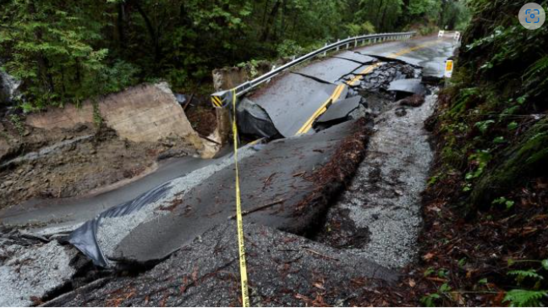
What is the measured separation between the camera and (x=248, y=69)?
11.4 meters

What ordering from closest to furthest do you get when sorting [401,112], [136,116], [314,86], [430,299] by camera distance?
[430,299]
[401,112]
[136,116]
[314,86]

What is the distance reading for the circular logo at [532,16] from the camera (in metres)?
4.38

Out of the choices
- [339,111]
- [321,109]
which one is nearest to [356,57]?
[321,109]

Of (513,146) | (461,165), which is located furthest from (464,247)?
(461,165)

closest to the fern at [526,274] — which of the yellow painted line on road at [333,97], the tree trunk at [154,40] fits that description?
the yellow painted line on road at [333,97]

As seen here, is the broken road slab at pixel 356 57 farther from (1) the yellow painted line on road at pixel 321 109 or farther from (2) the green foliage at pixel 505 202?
(2) the green foliage at pixel 505 202

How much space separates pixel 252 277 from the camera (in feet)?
10.0

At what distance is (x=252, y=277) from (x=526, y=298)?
6.96 ft

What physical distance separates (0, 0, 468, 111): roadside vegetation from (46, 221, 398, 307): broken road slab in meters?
8.21

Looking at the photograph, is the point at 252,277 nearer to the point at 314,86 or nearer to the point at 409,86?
the point at 314,86

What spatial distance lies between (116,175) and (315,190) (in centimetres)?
678

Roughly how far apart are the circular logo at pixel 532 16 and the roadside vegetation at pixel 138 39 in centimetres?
954

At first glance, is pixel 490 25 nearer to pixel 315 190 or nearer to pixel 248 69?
pixel 315 190

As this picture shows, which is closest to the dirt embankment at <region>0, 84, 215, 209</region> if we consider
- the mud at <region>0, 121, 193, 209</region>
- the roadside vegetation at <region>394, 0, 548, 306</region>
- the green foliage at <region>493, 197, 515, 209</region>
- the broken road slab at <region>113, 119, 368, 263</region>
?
the mud at <region>0, 121, 193, 209</region>
